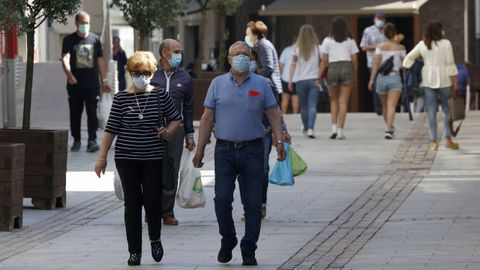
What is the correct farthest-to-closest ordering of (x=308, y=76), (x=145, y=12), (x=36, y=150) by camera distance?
1. (x=145, y=12)
2. (x=308, y=76)
3. (x=36, y=150)

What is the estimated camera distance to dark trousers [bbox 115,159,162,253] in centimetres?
1110

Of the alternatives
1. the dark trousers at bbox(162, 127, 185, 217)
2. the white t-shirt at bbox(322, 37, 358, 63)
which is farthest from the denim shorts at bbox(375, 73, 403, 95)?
the dark trousers at bbox(162, 127, 185, 217)

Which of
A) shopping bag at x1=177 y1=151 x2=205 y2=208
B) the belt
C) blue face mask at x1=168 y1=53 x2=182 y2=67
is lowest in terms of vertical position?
shopping bag at x1=177 y1=151 x2=205 y2=208

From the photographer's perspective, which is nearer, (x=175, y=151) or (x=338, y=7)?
(x=175, y=151)

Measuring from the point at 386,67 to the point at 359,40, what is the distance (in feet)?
49.3

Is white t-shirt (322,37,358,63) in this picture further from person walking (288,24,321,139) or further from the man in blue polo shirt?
the man in blue polo shirt

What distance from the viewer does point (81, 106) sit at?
20.2 metres

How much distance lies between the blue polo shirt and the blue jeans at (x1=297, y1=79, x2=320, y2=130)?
11.1m

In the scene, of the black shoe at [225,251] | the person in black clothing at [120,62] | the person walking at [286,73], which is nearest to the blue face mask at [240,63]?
the black shoe at [225,251]

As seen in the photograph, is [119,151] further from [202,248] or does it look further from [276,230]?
[276,230]

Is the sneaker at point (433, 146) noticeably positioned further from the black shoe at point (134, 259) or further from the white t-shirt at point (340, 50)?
the black shoe at point (134, 259)

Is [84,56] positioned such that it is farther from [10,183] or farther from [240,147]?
[240,147]

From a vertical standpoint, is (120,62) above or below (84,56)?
below

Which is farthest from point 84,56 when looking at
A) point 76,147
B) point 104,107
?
point 104,107
